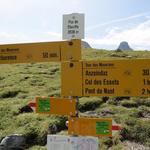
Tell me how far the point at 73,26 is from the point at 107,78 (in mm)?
1361

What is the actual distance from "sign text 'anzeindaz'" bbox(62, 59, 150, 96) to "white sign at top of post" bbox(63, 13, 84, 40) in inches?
24.2

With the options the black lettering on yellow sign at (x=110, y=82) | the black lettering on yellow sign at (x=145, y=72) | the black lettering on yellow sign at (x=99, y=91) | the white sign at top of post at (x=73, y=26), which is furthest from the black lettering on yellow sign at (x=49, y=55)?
the black lettering on yellow sign at (x=145, y=72)

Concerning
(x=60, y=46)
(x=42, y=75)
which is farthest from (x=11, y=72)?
→ (x=60, y=46)

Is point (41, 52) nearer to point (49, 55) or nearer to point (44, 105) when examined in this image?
point (49, 55)

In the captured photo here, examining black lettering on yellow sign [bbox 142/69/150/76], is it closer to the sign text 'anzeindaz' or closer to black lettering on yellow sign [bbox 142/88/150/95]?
the sign text 'anzeindaz'

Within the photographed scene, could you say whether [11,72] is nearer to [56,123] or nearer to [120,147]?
[56,123]

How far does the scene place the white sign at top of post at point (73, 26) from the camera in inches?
365

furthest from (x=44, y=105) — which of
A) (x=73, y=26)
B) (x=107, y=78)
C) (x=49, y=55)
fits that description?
(x=73, y=26)

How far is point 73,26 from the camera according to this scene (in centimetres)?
933

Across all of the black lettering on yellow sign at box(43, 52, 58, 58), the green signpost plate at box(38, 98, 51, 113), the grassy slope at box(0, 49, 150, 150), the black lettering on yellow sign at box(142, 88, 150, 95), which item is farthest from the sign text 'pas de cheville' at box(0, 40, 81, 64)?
the grassy slope at box(0, 49, 150, 150)

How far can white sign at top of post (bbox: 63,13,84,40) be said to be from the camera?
9.28 meters

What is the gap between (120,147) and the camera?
13.0 meters

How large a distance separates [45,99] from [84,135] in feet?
3.86

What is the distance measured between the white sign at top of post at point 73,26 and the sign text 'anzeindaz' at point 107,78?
614 mm
